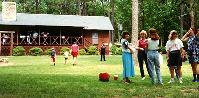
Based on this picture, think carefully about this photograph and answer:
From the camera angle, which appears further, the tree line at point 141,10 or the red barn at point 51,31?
the tree line at point 141,10

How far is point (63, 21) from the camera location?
4881 cm

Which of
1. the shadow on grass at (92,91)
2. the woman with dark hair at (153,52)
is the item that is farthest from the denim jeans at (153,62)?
the shadow on grass at (92,91)

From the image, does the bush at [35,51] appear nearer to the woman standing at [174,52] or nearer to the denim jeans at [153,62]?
the woman standing at [174,52]

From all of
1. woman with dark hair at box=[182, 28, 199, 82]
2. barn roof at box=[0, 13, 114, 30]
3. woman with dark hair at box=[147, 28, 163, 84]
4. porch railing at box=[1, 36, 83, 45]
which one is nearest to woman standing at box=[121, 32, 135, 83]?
woman with dark hair at box=[147, 28, 163, 84]

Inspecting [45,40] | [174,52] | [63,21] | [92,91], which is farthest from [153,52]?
[63,21]

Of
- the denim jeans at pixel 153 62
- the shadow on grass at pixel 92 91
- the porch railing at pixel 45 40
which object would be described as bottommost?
the shadow on grass at pixel 92 91

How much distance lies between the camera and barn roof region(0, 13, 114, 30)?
153 feet

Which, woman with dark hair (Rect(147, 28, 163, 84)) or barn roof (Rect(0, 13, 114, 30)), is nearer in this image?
woman with dark hair (Rect(147, 28, 163, 84))

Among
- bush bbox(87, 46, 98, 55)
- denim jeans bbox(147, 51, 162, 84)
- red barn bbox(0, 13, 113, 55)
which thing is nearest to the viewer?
denim jeans bbox(147, 51, 162, 84)

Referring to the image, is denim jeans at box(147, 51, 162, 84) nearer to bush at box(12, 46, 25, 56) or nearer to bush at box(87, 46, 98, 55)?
bush at box(12, 46, 25, 56)

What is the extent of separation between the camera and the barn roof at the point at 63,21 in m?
46.6

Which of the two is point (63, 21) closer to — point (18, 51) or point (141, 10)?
point (18, 51)

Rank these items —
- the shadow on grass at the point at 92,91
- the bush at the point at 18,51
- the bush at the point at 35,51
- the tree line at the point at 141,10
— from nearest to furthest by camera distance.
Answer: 1. the shadow on grass at the point at 92,91
2. the bush at the point at 18,51
3. the bush at the point at 35,51
4. the tree line at the point at 141,10

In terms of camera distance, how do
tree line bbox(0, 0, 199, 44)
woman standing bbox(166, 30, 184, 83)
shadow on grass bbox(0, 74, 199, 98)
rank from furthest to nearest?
tree line bbox(0, 0, 199, 44) → woman standing bbox(166, 30, 184, 83) → shadow on grass bbox(0, 74, 199, 98)
